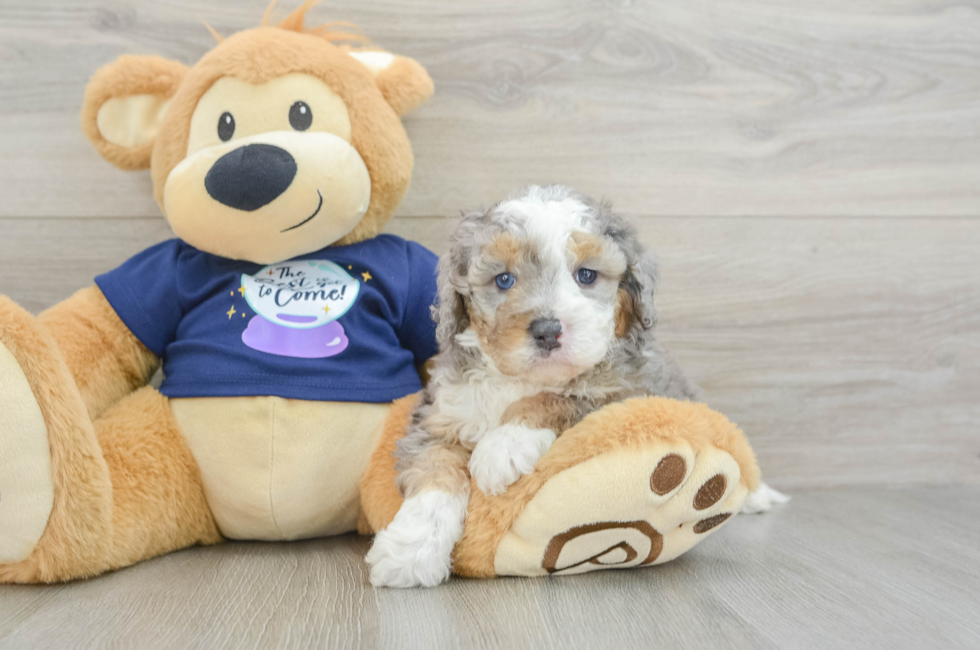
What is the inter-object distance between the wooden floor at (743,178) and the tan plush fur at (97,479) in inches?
7.4

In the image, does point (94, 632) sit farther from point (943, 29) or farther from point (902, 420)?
point (943, 29)

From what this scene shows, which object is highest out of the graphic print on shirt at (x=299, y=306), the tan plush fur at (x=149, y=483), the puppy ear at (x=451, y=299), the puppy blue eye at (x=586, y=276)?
the puppy blue eye at (x=586, y=276)

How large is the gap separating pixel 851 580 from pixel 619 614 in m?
0.40

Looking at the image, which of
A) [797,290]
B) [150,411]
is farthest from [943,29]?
[150,411]

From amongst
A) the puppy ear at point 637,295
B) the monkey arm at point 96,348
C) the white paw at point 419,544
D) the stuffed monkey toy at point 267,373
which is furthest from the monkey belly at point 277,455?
the puppy ear at point 637,295

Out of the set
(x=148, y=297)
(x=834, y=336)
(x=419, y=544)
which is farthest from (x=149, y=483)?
(x=834, y=336)

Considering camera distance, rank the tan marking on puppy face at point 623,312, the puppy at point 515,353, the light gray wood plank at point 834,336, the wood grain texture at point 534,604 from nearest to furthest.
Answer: the wood grain texture at point 534,604 → the puppy at point 515,353 → the tan marking on puppy face at point 623,312 → the light gray wood plank at point 834,336

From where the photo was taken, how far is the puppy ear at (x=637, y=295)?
1042mm

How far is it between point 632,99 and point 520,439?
888 mm

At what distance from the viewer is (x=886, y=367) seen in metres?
1.62

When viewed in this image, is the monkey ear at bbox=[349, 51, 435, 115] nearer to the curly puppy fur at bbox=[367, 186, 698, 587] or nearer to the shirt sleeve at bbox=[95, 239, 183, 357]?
the curly puppy fur at bbox=[367, 186, 698, 587]

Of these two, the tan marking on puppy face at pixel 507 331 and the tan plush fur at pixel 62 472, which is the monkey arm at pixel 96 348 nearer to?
the tan plush fur at pixel 62 472

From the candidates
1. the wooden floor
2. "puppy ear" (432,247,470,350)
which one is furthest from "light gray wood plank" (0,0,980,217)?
"puppy ear" (432,247,470,350)

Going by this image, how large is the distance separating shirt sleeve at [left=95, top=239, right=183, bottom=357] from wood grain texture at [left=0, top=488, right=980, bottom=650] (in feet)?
1.25
